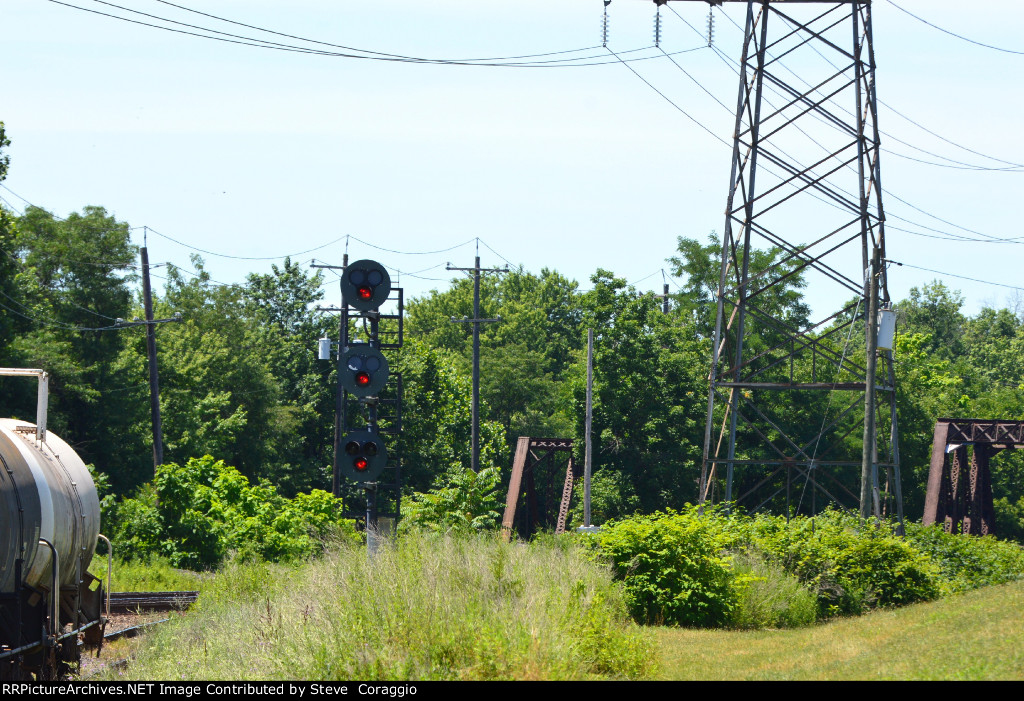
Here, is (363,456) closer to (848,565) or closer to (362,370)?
(362,370)

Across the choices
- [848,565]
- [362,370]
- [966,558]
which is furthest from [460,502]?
[362,370]

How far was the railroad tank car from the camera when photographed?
12523 millimetres

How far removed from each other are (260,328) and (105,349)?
77.9 ft

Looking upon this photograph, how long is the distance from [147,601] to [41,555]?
38.6 feet

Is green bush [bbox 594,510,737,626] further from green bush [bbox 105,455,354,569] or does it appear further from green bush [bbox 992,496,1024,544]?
green bush [bbox 992,496,1024,544]

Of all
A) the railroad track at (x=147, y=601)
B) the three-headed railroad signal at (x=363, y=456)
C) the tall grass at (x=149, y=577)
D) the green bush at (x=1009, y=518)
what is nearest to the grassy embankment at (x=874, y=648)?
the three-headed railroad signal at (x=363, y=456)

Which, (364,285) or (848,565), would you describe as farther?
(848,565)

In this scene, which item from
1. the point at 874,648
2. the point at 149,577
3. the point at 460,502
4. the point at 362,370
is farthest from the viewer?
the point at 460,502

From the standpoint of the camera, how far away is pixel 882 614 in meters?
19.4

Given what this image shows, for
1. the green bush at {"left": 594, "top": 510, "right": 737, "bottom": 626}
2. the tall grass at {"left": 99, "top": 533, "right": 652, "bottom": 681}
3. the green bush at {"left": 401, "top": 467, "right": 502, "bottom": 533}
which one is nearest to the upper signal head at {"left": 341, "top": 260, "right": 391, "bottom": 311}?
the tall grass at {"left": 99, "top": 533, "right": 652, "bottom": 681}

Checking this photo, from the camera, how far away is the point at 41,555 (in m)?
13.3

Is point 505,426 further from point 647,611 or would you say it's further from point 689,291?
point 647,611

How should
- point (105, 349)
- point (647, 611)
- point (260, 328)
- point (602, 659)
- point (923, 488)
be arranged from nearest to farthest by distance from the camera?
point (602, 659) → point (647, 611) → point (105, 349) → point (923, 488) → point (260, 328)
